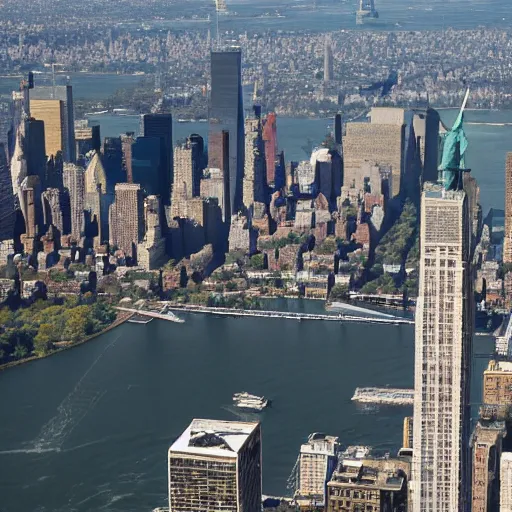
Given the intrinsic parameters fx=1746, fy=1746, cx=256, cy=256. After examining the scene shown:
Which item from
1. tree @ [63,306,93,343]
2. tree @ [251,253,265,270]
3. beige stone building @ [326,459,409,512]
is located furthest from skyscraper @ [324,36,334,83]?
beige stone building @ [326,459,409,512]

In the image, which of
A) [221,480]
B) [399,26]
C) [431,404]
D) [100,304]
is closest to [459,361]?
[431,404]

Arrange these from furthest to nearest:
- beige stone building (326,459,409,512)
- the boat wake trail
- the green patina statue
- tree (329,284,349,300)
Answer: tree (329,284,349,300) → the boat wake trail → the green patina statue → beige stone building (326,459,409,512)

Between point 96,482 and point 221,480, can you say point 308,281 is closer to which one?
point 96,482

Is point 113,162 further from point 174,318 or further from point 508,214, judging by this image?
point 174,318

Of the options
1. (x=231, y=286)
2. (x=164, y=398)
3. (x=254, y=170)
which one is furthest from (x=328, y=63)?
(x=164, y=398)

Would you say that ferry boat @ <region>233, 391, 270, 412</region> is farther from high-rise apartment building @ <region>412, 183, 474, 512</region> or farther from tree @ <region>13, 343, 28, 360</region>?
high-rise apartment building @ <region>412, 183, 474, 512</region>

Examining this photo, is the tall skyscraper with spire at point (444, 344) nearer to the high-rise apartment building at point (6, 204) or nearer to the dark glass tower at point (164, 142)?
the high-rise apartment building at point (6, 204)

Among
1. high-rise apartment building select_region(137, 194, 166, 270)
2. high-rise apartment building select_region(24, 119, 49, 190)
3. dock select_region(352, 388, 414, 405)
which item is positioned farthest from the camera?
high-rise apartment building select_region(24, 119, 49, 190)
